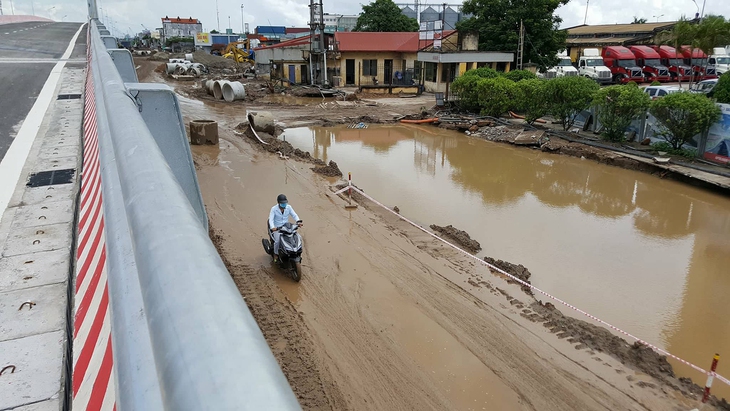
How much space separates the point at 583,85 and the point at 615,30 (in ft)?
122

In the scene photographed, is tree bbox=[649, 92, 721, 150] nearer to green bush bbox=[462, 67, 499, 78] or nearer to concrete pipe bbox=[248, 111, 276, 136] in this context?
green bush bbox=[462, 67, 499, 78]

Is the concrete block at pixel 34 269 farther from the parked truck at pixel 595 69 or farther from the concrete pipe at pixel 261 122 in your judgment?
the parked truck at pixel 595 69

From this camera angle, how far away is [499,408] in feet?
19.4

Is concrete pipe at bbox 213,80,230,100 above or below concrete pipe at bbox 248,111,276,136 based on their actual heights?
above

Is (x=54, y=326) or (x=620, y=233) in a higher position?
(x=54, y=326)

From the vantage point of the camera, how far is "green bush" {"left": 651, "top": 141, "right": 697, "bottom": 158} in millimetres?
17594

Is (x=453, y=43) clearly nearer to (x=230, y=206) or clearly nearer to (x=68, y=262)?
(x=230, y=206)

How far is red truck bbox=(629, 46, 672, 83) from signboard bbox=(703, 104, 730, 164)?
2316cm

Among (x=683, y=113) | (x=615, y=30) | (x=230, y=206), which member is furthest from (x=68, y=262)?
(x=615, y=30)

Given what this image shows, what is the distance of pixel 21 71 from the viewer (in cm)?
1525

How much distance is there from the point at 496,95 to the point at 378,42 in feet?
58.4

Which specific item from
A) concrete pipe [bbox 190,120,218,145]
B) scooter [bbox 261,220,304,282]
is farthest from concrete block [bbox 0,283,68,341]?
concrete pipe [bbox 190,120,218,145]

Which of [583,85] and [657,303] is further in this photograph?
[583,85]

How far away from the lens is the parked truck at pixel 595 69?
3572 centimetres
